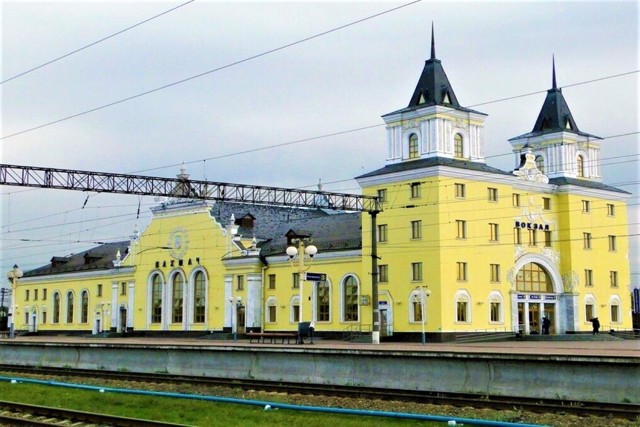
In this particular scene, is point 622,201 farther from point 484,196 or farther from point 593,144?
point 484,196

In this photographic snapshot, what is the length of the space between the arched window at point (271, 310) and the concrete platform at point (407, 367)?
86.3 feet

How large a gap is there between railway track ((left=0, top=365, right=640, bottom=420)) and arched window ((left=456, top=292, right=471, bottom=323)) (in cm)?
2591

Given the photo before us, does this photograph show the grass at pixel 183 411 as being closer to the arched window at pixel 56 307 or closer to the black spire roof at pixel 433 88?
the black spire roof at pixel 433 88

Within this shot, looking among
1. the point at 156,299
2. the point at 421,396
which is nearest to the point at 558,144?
the point at 156,299

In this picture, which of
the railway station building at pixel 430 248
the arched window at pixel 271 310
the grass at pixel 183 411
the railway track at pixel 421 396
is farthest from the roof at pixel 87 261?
the grass at pixel 183 411

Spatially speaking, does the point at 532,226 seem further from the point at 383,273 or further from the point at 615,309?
the point at 383,273

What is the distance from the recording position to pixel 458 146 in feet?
194

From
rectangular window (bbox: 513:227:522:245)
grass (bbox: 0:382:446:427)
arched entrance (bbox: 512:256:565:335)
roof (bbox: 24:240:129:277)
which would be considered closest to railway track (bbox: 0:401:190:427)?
grass (bbox: 0:382:446:427)

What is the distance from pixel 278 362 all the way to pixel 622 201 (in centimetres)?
4245

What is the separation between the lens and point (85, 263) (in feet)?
286

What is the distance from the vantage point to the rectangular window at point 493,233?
58500 millimetres

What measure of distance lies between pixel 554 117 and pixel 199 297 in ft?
101

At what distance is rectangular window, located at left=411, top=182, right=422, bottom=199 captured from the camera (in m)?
56.8

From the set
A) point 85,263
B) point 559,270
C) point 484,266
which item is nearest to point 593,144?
point 559,270
